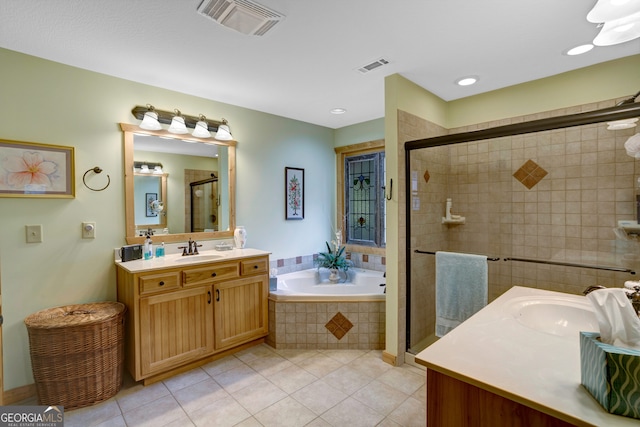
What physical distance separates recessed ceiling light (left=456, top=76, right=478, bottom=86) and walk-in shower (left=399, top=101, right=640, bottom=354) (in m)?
0.43

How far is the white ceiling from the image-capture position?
1.63m

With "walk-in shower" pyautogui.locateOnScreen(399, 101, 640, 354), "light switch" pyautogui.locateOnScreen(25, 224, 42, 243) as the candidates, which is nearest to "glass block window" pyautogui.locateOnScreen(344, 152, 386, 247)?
"walk-in shower" pyautogui.locateOnScreen(399, 101, 640, 354)

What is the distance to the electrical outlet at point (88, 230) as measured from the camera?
89.7 inches

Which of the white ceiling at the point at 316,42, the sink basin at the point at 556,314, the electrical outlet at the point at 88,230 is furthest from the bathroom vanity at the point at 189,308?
the sink basin at the point at 556,314

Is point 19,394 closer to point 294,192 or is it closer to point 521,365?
point 294,192

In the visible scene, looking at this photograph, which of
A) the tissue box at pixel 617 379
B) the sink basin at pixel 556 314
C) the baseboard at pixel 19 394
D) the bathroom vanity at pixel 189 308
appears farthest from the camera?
the bathroom vanity at pixel 189 308

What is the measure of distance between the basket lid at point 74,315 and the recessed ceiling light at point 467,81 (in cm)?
327

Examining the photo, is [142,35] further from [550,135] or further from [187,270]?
[550,135]

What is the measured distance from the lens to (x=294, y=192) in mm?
3688

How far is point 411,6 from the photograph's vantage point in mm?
1613

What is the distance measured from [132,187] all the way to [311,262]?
2.17 m

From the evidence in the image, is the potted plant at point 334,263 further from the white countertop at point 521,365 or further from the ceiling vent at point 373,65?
the white countertop at point 521,365

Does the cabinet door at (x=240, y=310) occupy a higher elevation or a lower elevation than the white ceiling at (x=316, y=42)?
lower

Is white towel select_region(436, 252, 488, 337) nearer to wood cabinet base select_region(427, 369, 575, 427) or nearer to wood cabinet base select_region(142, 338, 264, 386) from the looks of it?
wood cabinet base select_region(427, 369, 575, 427)
